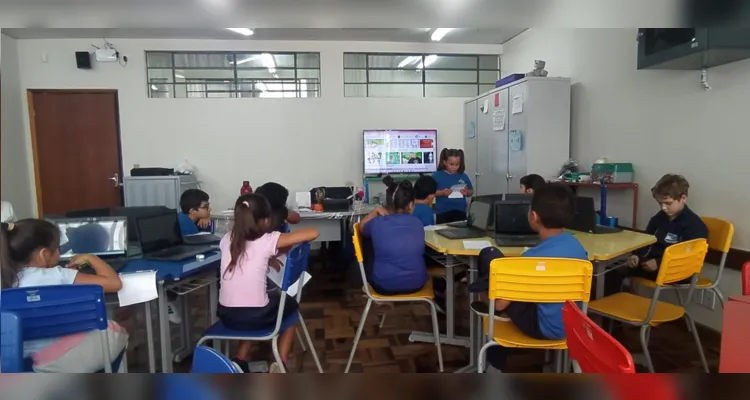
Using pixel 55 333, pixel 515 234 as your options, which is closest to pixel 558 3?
pixel 55 333

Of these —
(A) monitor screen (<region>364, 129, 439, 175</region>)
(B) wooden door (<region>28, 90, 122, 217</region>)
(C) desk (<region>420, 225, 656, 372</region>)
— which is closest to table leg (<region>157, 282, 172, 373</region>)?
(C) desk (<region>420, 225, 656, 372</region>)

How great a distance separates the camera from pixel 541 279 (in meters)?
1.71

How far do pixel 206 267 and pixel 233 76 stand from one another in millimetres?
3788

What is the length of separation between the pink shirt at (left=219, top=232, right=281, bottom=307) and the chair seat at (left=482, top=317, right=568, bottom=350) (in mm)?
996

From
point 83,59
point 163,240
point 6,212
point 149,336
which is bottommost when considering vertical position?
point 149,336

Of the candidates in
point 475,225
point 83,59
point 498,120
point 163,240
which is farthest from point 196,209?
point 83,59

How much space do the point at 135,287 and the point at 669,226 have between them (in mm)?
2847

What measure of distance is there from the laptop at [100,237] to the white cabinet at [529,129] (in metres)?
3.24

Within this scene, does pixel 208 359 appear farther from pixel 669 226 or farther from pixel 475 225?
pixel 669 226

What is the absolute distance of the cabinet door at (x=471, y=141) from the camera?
→ 5281 mm

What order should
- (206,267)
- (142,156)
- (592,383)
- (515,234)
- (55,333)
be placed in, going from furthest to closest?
(142,156)
(515,234)
(206,267)
(55,333)
(592,383)

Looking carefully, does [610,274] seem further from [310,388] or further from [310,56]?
[310,56]

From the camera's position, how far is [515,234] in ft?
8.27

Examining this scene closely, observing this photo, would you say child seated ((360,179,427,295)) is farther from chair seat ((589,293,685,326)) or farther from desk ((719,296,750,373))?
desk ((719,296,750,373))
